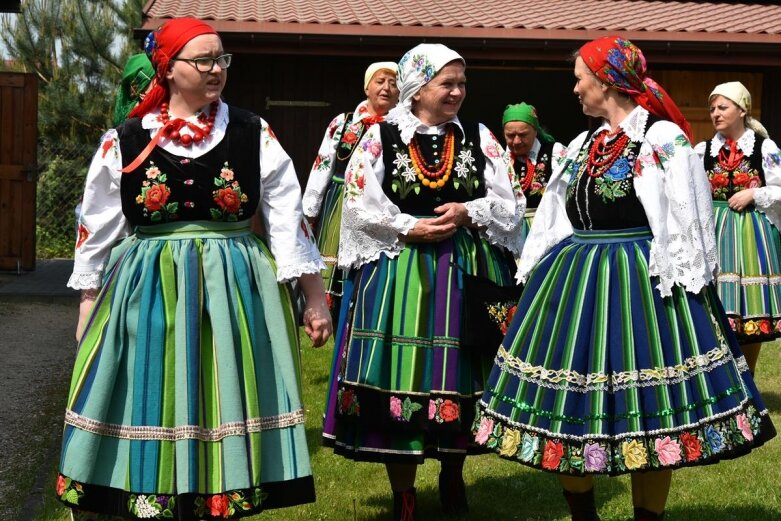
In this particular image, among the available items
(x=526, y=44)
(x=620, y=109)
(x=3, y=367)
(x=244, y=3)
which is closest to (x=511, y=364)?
(x=620, y=109)

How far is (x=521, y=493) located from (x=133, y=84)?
237 centimetres

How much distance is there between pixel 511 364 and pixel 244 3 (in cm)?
872

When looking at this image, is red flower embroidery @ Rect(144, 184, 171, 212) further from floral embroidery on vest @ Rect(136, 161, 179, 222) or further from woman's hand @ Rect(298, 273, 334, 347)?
woman's hand @ Rect(298, 273, 334, 347)

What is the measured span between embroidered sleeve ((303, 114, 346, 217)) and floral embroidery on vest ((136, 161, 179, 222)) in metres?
3.07

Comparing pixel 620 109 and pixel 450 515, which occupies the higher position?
pixel 620 109

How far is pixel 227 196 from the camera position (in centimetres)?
347

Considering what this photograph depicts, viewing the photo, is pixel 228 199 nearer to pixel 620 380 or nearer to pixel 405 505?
pixel 620 380

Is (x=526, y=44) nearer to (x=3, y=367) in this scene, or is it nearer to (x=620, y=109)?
(x=3, y=367)

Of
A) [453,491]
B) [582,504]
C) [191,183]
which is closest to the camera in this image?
[191,183]

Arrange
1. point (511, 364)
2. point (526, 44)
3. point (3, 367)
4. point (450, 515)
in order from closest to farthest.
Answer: point (511, 364) → point (450, 515) → point (3, 367) → point (526, 44)

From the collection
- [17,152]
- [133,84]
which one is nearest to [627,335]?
[133,84]

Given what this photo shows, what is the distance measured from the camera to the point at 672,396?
369cm

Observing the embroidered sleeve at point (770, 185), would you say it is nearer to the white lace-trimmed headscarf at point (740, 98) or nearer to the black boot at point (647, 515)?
the white lace-trimmed headscarf at point (740, 98)

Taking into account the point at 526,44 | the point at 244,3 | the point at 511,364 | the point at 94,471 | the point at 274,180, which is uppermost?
the point at 244,3
